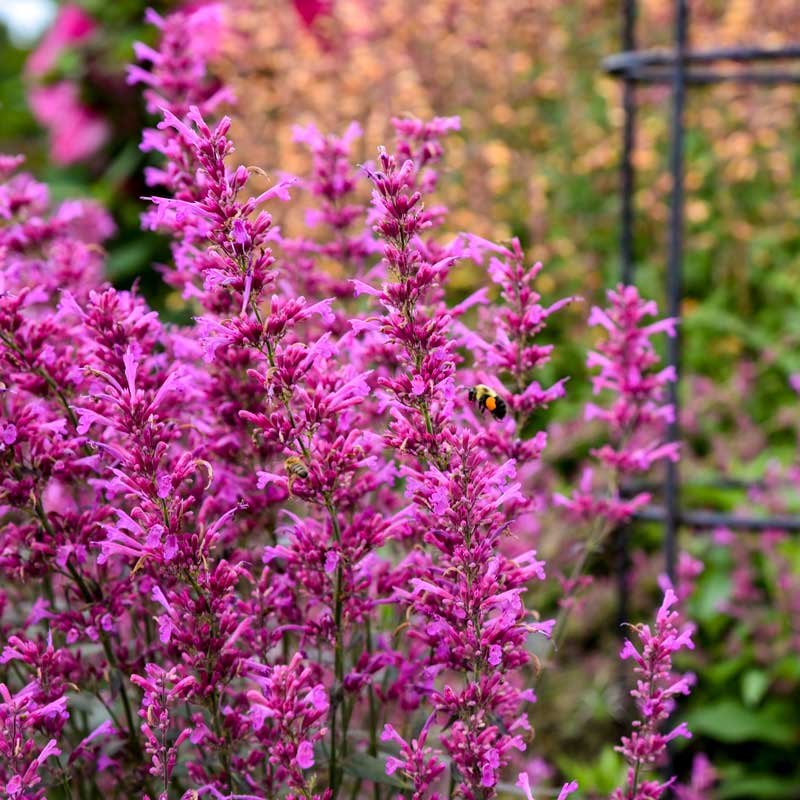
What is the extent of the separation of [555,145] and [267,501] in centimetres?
459

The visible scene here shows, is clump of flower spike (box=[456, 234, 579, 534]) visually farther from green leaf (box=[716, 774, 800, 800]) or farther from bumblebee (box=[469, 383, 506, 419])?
green leaf (box=[716, 774, 800, 800])

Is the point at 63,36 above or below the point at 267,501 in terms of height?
above

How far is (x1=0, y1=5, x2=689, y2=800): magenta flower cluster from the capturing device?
120cm

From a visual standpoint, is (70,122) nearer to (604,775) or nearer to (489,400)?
(604,775)

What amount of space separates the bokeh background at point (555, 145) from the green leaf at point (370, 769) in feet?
8.56

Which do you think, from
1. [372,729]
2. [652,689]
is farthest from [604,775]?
[652,689]

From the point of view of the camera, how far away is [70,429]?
4.77 feet

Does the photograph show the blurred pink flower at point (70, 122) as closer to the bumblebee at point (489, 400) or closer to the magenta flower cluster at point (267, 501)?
the magenta flower cluster at point (267, 501)

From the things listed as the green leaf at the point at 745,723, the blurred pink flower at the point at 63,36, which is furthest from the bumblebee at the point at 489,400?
the blurred pink flower at the point at 63,36

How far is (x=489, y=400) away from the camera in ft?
4.75

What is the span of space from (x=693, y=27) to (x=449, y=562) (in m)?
5.32

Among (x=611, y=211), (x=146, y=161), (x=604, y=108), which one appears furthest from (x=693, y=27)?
(x=146, y=161)

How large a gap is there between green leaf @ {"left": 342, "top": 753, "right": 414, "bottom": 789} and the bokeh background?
2608 millimetres

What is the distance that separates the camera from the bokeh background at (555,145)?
15.7 ft
